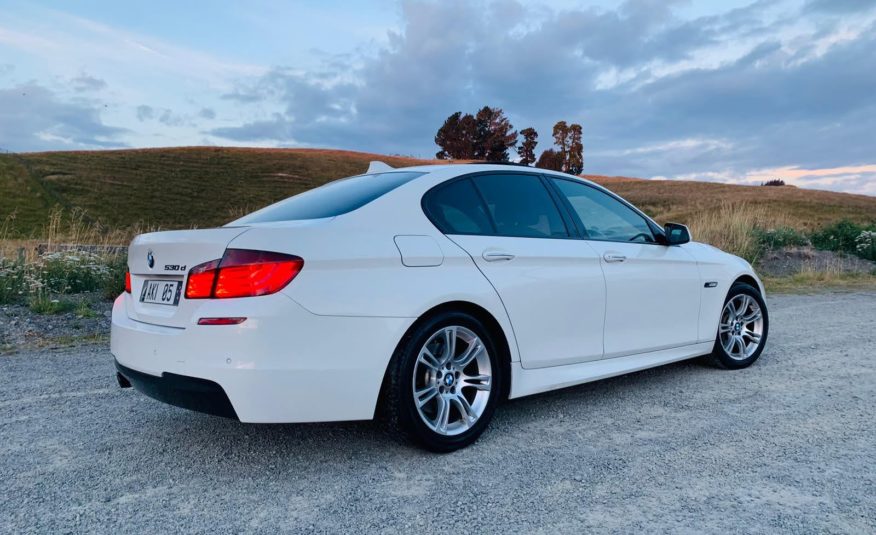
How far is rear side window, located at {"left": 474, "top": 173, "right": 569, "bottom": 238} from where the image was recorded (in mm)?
3777

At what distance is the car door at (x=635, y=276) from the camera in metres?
4.15

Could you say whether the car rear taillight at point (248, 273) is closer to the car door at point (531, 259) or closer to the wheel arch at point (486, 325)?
the wheel arch at point (486, 325)

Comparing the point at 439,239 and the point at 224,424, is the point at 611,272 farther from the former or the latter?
the point at 224,424

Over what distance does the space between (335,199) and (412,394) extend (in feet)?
3.94

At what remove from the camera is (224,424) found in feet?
Answer: 12.6

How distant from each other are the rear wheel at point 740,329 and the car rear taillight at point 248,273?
3590 mm

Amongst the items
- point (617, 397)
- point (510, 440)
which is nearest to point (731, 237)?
point (617, 397)

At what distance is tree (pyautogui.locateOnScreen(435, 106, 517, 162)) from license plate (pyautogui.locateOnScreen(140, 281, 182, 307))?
7089 cm

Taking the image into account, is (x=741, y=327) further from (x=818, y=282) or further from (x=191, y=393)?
(x=818, y=282)

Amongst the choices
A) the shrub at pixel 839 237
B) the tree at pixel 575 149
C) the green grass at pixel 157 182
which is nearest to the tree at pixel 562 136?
the tree at pixel 575 149

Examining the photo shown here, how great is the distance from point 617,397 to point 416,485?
6.34 ft

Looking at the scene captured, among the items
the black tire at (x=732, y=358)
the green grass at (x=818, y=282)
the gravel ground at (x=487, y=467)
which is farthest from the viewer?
the green grass at (x=818, y=282)

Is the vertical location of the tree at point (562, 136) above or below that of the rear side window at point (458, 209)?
above

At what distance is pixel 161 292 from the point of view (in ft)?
10.5
